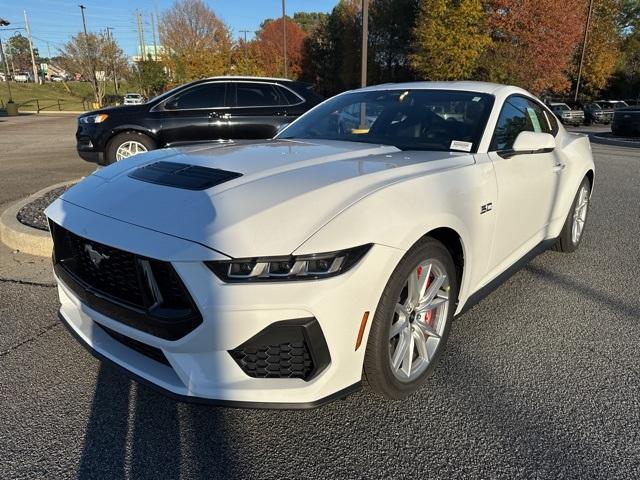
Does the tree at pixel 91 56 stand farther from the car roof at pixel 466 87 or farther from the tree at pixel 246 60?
the car roof at pixel 466 87

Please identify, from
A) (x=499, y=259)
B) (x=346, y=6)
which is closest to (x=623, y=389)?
(x=499, y=259)

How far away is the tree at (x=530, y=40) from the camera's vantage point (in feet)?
109

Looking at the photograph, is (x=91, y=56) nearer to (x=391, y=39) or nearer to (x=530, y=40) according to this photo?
(x=391, y=39)

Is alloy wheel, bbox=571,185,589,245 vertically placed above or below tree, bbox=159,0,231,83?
below

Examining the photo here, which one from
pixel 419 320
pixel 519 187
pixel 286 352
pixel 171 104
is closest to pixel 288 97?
pixel 171 104

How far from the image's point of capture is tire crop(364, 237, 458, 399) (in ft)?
7.13

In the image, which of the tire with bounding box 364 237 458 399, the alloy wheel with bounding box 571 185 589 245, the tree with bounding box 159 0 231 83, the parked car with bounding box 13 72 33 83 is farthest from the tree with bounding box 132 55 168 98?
the parked car with bounding box 13 72 33 83

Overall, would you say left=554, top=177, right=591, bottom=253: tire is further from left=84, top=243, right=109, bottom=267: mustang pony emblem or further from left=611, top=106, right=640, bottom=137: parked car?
left=611, top=106, right=640, bottom=137: parked car

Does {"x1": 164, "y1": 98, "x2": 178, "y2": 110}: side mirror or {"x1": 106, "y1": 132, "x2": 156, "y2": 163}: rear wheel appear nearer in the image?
{"x1": 106, "y1": 132, "x2": 156, "y2": 163}: rear wheel

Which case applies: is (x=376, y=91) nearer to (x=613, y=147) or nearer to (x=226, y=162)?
(x=226, y=162)

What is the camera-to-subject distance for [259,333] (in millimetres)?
1938

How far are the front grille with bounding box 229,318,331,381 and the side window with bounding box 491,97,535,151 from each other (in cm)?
191

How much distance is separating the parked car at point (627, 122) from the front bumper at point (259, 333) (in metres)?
19.5

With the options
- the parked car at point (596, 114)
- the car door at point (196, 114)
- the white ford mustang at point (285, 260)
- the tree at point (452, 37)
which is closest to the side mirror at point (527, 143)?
the white ford mustang at point (285, 260)
